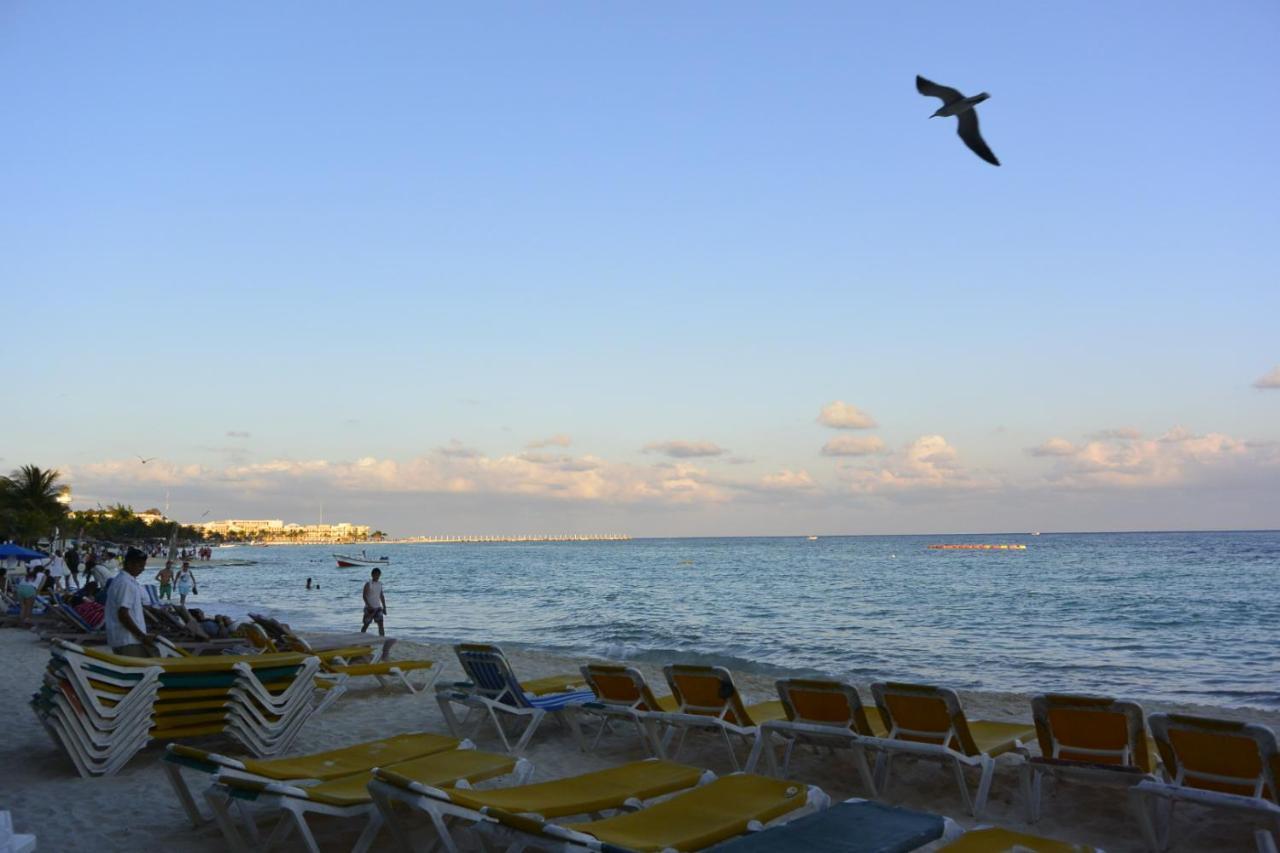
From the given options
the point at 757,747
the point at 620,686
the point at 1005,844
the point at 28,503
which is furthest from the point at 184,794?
the point at 28,503

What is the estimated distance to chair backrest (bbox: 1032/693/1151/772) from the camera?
17.6 feet

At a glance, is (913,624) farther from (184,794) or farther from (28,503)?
(28,503)

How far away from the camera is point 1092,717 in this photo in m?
5.50

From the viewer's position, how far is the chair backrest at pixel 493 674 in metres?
7.59

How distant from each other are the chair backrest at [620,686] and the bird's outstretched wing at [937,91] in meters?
4.74

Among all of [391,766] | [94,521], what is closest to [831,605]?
[391,766]

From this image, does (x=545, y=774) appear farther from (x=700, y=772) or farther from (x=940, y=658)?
(x=940, y=658)

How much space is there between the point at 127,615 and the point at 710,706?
4.57 meters

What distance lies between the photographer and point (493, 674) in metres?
7.70

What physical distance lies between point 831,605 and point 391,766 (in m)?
30.4

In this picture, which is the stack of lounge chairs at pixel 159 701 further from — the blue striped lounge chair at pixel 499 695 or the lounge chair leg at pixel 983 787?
the lounge chair leg at pixel 983 787

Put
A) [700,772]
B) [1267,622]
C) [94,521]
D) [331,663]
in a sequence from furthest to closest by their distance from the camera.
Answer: [94,521]
[1267,622]
[331,663]
[700,772]

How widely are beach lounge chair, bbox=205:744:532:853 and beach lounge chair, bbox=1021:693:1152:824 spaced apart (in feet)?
9.90

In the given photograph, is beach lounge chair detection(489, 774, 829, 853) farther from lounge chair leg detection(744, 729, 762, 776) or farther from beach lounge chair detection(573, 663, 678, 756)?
beach lounge chair detection(573, 663, 678, 756)
